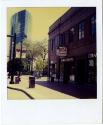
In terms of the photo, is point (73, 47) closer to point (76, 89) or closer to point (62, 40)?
point (62, 40)

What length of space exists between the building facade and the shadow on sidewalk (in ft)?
0.25

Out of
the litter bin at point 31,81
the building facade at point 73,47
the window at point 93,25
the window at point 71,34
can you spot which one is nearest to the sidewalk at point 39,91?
the litter bin at point 31,81

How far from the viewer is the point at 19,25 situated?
20.8ft

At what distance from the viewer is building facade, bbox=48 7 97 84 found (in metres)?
6.24

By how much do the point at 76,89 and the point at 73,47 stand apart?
720 mm

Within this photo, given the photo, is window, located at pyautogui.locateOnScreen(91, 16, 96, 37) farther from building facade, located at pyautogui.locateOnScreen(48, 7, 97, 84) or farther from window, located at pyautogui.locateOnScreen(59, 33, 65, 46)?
window, located at pyautogui.locateOnScreen(59, 33, 65, 46)

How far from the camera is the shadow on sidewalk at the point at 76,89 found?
6172 millimetres

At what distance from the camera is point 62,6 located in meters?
6.12

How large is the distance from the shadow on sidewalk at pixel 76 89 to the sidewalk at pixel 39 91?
0.08 m

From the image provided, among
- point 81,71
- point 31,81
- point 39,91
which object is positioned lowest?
point 39,91

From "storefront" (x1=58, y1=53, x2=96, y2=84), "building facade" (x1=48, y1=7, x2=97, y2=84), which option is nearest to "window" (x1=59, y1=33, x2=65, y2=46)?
"building facade" (x1=48, y1=7, x2=97, y2=84)

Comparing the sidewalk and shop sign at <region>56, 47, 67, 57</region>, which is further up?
shop sign at <region>56, 47, 67, 57</region>

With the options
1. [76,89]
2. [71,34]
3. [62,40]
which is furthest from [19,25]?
[76,89]

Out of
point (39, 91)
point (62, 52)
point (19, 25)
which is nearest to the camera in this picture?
point (39, 91)
